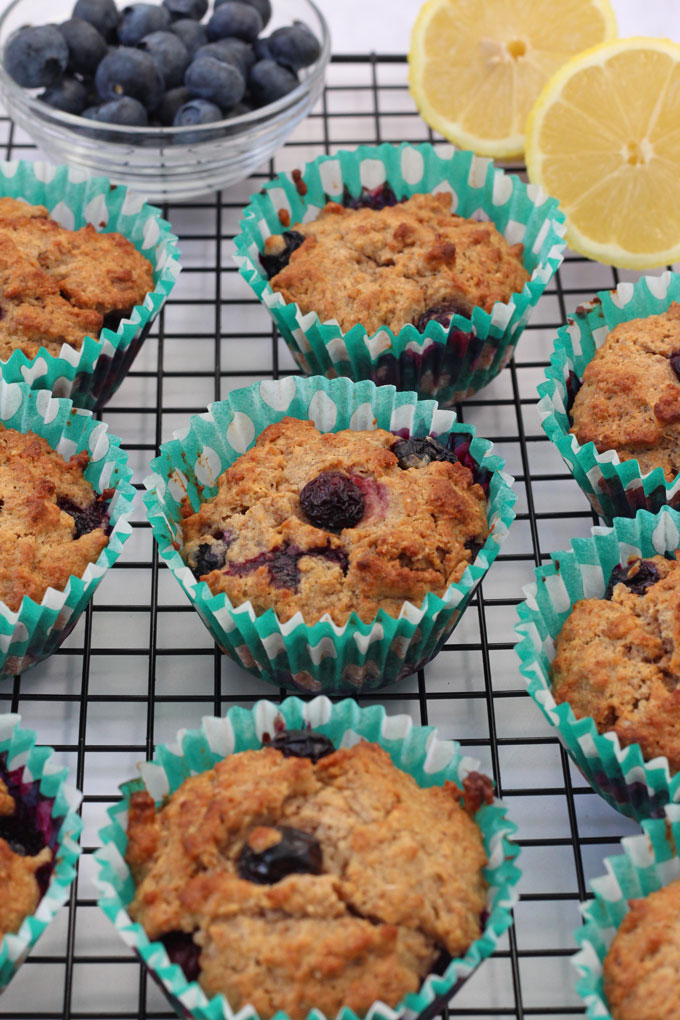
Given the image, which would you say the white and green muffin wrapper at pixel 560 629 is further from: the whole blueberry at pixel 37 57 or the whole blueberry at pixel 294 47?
the whole blueberry at pixel 37 57

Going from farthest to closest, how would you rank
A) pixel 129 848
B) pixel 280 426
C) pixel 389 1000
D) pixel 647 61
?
pixel 647 61, pixel 280 426, pixel 129 848, pixel 389 1000

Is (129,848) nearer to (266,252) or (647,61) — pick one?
(266,252)

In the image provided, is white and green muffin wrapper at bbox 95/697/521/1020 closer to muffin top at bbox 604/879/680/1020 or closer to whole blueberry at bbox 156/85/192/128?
muffin top at bbox 604/879/680/1020

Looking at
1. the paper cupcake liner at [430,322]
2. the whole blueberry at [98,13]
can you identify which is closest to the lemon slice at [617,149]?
the paper cupcake liner at [430,322]

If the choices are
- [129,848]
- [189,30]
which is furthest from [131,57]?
[129,848]

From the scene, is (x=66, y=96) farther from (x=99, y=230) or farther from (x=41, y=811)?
(x=41, y=811)

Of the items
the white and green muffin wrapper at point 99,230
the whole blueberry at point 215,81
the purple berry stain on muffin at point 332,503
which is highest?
the whole blueberry at point 215,81

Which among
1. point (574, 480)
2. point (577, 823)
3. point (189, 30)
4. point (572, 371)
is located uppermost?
point (189, 30)

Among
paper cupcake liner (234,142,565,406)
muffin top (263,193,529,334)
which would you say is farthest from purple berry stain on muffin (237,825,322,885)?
muffin top (263,193,529,334)
